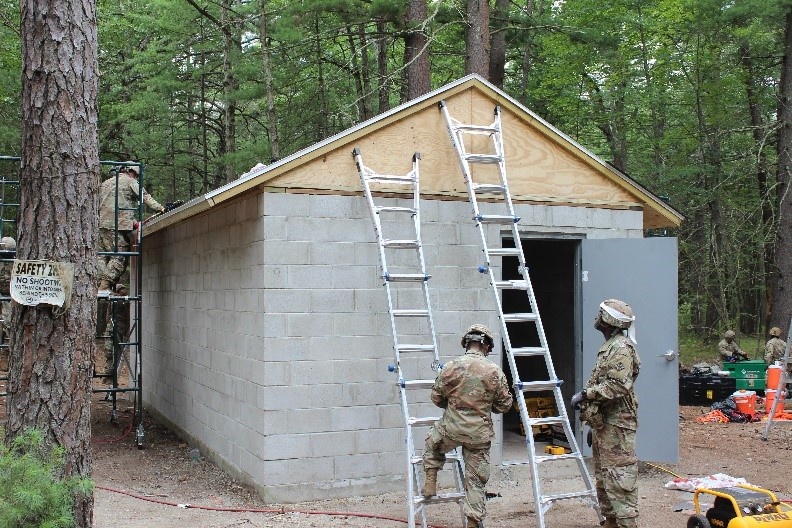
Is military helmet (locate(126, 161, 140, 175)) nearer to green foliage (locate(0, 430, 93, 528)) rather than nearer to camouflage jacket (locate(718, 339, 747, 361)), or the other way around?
green foliage (locate(0, 430, 93, 528))

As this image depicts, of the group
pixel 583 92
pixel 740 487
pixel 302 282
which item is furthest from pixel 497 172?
pixel 583 92

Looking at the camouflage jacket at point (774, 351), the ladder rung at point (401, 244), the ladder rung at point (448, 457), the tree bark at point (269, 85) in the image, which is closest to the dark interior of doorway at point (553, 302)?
the ladder rung at point (401, 244)

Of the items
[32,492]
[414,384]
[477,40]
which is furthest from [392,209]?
[477,40]

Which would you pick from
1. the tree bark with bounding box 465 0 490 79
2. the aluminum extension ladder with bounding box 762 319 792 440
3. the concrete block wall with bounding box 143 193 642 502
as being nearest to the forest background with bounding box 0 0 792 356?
the tree bark with bounding box 465 0 490 79

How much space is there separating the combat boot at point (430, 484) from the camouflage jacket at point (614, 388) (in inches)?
54.1

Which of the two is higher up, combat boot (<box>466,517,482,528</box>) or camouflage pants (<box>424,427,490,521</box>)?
camouflage pants (<box>424,427,490,521</box>)

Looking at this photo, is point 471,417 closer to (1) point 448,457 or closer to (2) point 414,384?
(1) point 448,457

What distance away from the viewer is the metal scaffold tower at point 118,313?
10.0 metres

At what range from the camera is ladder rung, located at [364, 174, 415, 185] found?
25.4 ft

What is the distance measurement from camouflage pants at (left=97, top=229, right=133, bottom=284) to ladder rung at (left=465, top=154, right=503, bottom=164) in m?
6.05

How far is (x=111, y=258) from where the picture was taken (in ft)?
40.0

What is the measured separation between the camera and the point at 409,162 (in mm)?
8047

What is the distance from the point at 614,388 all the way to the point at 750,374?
32.2ft

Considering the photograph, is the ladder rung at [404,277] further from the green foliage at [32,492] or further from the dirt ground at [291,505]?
the green foliage at [32,492]
